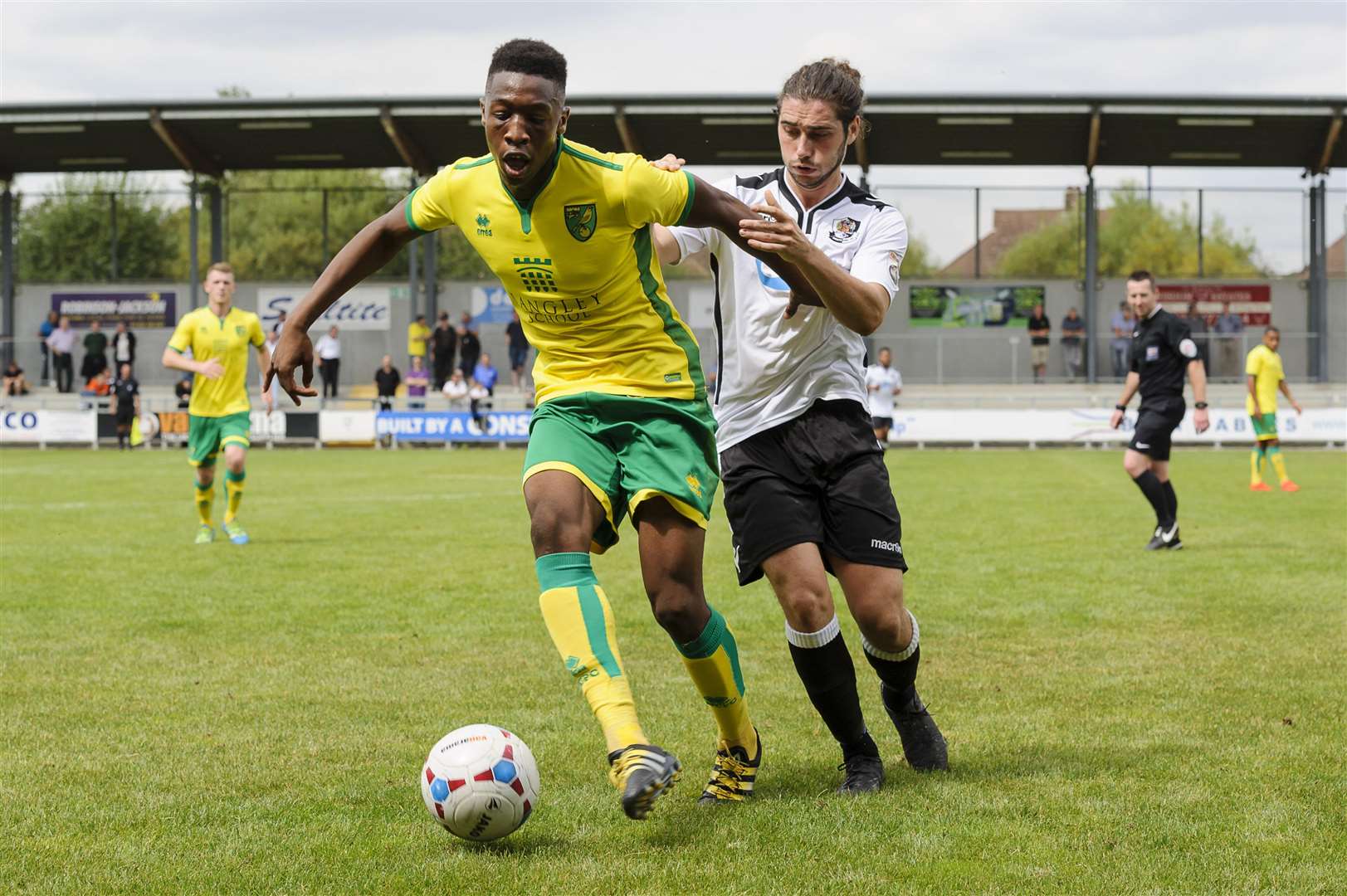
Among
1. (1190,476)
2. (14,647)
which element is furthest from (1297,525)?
(14,647)

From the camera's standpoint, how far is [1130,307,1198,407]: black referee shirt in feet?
38.8

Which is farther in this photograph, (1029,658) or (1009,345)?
(1009,345)

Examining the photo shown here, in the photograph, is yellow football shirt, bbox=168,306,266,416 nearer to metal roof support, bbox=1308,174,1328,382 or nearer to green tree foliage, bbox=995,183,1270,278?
green tree foliage, bbox=995,183,1270,278

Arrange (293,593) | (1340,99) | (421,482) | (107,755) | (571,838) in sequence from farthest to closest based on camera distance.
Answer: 1. (1340,99)
2. (421,482)
3. (293,593)
4. (107,755)
5. (571,838)

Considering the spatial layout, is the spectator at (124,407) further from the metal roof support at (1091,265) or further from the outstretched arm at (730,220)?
the outstretched arm at (730,220)

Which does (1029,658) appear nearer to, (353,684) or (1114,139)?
(353,684)

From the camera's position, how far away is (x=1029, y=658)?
6.94 metres

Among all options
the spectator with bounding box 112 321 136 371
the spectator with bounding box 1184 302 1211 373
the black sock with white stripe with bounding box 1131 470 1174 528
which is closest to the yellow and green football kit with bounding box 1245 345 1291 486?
the black sock with white stripe with bounding box 1131 470 1174 528

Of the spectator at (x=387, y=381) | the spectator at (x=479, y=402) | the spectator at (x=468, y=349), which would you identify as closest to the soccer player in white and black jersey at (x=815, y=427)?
the spectator at (x=479, y=402)

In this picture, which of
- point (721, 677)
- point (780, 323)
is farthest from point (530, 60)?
point (721, 677)

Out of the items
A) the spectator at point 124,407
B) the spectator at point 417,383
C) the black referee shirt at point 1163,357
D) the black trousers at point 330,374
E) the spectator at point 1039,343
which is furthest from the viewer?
the spectator at point 1039,343

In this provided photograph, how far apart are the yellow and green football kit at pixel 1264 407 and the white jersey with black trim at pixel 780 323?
15106 millimetres

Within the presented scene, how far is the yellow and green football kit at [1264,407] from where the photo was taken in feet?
60.0

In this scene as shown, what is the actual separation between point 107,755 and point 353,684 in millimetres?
1434
